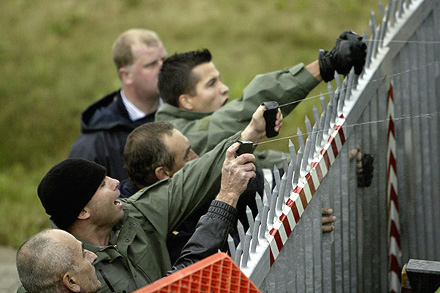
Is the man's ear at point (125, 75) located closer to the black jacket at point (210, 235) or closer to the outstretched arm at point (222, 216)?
the outstretched arm at point (222, 216)

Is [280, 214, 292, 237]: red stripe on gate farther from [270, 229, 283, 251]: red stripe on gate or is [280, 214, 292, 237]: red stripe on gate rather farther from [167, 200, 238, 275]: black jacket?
[167, 200, 238, 275]: black jacket

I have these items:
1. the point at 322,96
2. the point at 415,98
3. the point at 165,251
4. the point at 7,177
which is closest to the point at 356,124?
the point at 322,96

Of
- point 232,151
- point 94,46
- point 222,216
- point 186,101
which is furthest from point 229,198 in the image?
point 94,46

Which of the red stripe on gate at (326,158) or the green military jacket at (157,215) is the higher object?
the red stripe on gate at (326,158)

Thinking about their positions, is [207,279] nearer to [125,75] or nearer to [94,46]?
[125,75]

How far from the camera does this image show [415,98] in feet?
12.8

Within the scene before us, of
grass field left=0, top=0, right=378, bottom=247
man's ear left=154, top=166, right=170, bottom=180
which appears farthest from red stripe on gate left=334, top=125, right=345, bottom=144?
grass field left=0, top=0, right=378, bottom=247

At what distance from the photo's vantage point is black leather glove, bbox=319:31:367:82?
3.40 m

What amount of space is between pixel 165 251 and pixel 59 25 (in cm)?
962

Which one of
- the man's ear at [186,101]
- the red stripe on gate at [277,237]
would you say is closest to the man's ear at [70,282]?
the red stripe on gate at [277,237]

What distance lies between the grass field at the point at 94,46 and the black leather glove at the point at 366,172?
478 centimetres

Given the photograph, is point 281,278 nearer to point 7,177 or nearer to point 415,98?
point 415,98

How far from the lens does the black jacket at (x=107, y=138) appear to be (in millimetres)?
4938

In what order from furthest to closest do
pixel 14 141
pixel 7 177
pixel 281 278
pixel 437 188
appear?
pixel 14 141 < pixel 7 177 < pixel 437 188 < pixel 281 278
